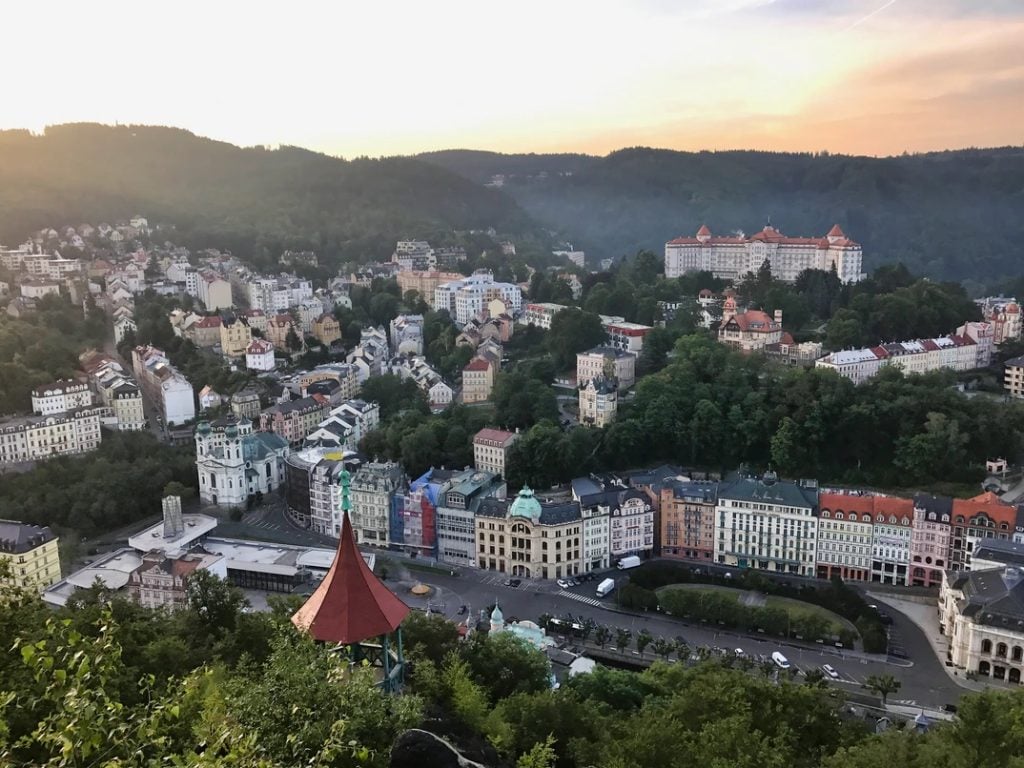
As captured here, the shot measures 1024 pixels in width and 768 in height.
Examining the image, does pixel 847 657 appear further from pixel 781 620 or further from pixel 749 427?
pixel 749 427

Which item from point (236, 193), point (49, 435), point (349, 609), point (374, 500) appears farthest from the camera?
point (236, 193)

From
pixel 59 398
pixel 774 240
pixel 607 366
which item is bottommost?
pixel 59 398

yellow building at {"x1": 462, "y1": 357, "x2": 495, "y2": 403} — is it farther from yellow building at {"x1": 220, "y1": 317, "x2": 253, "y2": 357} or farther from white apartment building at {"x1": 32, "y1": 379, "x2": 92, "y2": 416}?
white apartment building at {"x1": 32, "y1": 379, "x2": 92, "y2": 416}

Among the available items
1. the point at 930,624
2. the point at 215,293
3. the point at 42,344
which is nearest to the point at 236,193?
the point at 215,293

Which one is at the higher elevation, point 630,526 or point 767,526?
point 767,526

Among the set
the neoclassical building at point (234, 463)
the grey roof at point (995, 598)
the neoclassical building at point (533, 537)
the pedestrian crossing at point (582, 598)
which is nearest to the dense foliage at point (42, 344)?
the neoclassical building at point (234, 463)

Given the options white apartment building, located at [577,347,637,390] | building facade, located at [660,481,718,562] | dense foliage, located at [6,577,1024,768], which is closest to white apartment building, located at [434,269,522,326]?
white apartment building, located at [577,347,637,390]

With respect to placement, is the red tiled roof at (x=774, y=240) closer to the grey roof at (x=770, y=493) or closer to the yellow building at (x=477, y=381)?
the yellow building at (x=477, y=381)

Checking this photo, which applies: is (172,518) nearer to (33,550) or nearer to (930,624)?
(33,550)
